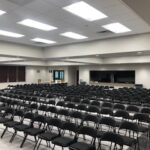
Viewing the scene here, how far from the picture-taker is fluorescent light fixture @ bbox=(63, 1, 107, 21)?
4.12 meters

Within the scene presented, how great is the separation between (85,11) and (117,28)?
2019 millimetres

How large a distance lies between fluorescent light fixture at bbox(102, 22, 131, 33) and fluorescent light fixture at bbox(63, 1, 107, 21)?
876 mm

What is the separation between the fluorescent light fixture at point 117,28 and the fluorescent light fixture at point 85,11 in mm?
876

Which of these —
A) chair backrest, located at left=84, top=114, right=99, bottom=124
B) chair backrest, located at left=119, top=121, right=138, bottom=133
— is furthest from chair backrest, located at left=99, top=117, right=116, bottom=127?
chair backrest, located at left=119, top=121, right=138, bottom=133

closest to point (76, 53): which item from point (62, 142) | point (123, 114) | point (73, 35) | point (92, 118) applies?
point (73, 35)

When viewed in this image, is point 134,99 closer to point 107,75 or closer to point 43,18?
point 43,18

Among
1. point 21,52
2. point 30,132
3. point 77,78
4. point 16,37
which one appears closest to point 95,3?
point 30,132

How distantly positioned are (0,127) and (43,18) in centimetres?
395

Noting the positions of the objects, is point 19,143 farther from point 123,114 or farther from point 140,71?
point 140,71

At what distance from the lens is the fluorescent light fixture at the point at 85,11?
162 inches

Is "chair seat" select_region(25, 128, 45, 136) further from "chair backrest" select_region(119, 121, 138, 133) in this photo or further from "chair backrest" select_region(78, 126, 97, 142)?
"chair backrest" select_region(119, 121, 138, 133)

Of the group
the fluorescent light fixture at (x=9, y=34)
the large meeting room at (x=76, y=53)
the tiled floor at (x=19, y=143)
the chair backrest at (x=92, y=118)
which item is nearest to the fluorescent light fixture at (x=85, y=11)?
the large meeting room at (x=76, y=53)

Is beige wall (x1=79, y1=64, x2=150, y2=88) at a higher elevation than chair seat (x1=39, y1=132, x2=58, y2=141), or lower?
higher

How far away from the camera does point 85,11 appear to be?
177 inches
